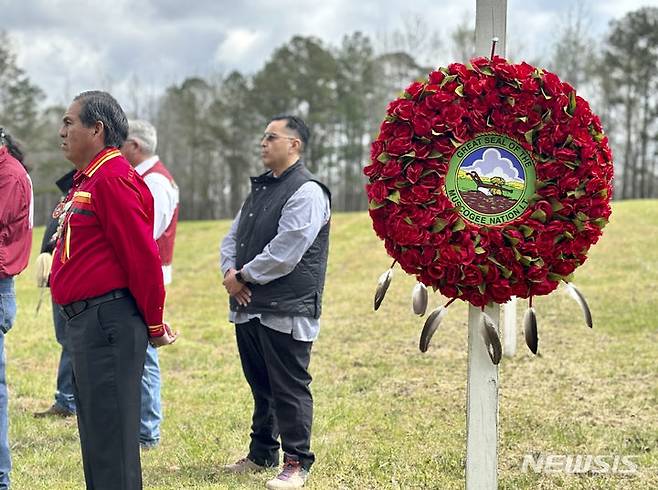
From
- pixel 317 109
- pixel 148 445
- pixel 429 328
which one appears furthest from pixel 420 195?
pixel 317 109

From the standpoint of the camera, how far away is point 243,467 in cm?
525

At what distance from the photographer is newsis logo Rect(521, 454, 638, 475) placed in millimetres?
5285

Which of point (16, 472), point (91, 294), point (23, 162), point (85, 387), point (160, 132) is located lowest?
point (16, 472)

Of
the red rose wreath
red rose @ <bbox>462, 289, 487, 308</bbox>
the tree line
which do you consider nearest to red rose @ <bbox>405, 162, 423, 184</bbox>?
the red rose wreath

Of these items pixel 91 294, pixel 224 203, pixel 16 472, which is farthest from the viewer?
pixel 224 203

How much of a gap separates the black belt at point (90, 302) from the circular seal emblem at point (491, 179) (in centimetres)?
153

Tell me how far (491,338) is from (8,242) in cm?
282

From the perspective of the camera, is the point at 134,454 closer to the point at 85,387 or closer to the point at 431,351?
the point at 85,387

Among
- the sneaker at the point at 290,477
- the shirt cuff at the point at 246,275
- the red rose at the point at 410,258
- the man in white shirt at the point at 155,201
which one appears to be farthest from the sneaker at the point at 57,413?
the red rose at the point at 410,258

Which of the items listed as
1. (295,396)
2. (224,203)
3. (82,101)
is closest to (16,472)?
(295,396)

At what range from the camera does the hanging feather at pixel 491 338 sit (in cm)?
370

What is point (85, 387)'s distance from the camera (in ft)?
11.8

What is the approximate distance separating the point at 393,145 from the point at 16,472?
10.9 ft

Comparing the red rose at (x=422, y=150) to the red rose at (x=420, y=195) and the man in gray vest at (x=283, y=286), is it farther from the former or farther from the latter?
the man in gray vest at (x=283, y=286)
